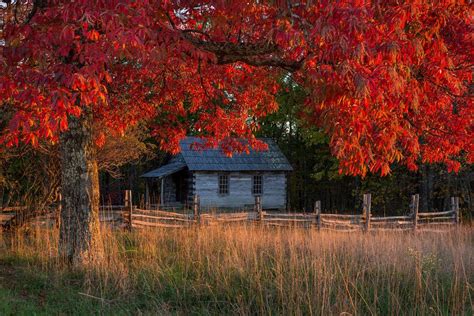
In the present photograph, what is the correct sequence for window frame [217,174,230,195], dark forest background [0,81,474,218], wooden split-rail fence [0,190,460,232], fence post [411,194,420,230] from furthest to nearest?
window frame [217,174,230,195], fence post [411,194,420,230], wooden split-rail fence [0,190,460,232], dark forest background [0,81,474,218]

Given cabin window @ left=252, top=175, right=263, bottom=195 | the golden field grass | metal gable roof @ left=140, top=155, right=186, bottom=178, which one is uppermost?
metal gable roof @ left=140, top=155, right=186, bottom=178

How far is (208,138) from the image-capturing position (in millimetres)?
10805

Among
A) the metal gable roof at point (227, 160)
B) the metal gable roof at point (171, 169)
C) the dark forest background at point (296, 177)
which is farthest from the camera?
the metal gable roof at point (171, 169)

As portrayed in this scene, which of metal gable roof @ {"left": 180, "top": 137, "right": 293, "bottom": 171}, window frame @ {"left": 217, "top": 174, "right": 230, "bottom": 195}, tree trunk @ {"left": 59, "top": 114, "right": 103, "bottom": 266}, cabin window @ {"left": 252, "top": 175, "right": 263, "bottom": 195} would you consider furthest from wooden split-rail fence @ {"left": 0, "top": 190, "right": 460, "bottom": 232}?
cabin window @ {"left": 252, "top": 175, "right": 263, "bottom": 195}

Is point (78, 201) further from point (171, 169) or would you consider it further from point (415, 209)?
point (171, 169)

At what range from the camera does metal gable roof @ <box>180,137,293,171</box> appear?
90.7ft

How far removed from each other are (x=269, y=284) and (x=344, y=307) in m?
1.49

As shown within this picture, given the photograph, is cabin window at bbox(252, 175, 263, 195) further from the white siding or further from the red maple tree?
the red maple tree

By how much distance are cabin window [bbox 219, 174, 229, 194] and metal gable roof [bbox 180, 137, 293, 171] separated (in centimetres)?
87

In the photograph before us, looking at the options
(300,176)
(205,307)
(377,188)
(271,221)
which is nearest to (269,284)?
(205,307)

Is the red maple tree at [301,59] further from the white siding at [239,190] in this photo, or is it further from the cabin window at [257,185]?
the cabin window at [257,185]

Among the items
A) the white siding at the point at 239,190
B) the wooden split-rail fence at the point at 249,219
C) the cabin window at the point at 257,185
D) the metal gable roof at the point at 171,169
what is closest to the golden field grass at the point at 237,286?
the wooden split-rail fence at the point at 249,219

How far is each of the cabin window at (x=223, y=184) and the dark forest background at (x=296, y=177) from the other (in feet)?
14.4

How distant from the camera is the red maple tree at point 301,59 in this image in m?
4.57
